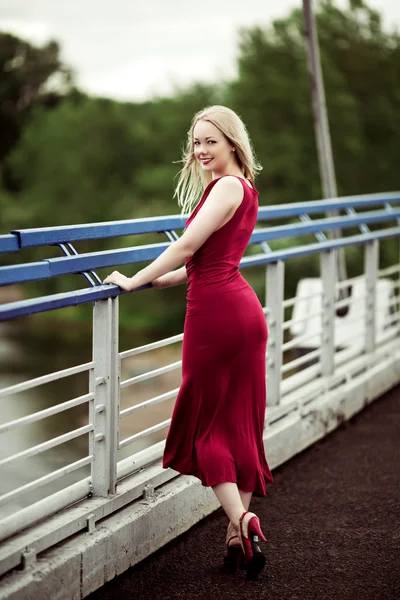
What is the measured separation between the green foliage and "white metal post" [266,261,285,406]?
3622 cm

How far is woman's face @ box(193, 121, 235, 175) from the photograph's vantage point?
348 centimetres

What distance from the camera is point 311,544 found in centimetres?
404

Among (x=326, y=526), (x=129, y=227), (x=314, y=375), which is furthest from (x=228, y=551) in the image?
(x=314, y=375)

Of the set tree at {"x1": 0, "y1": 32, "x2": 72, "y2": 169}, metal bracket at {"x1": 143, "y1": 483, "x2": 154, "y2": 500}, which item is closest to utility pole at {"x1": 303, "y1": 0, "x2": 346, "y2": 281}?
metal bracket at {"x1": 143, "y1": 483, "x2": 154, "y2": 500}

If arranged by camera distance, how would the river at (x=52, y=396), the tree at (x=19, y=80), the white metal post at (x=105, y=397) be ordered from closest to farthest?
the white metal post at (x=105, y=397) → the river at (x=52, y=396) → the tree at (x=19, y=80)

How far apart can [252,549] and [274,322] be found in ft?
6.11

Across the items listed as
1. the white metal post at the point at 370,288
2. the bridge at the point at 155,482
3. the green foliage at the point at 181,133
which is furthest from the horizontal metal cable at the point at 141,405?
the green foliage at the point at 181,133

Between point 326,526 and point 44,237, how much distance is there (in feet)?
6.55

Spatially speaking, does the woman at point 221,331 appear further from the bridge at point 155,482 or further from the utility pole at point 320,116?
the utility pole at point 320,116

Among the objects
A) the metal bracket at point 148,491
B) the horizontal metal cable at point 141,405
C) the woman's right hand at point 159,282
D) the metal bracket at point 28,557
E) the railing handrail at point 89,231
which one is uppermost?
the railing handrail at point 89,231

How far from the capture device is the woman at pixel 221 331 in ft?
11.3

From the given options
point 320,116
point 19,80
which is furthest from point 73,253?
point 19,80

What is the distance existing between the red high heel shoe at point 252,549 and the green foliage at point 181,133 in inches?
1494

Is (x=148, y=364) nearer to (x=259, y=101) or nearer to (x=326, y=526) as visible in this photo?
(x=259, y=101)
